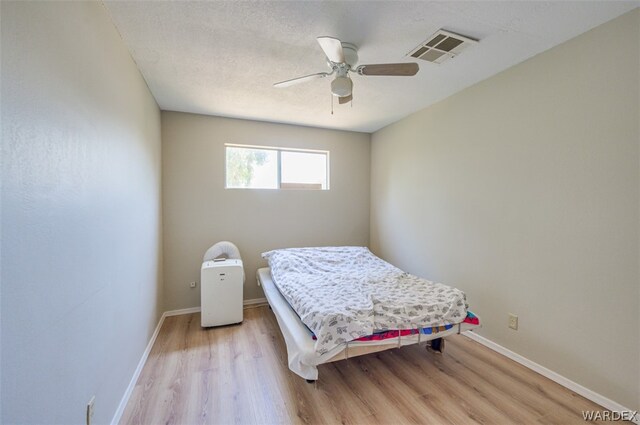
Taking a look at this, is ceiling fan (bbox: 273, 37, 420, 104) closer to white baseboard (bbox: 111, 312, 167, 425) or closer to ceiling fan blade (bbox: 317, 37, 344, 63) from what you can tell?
ceiling fan blade (bbox: 317, 37, 344, 63)

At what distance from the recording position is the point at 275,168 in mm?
3883

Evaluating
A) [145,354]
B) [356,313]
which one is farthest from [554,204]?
[145,354]

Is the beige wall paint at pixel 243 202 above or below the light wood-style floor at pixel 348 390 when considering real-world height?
above

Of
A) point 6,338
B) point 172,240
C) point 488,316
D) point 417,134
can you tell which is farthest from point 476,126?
point 172,240

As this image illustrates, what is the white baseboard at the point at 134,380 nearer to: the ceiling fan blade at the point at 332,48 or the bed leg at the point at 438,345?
the bed leg at the point at 438,345

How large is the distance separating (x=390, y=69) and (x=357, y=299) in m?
1.77

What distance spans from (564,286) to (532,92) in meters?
1.56

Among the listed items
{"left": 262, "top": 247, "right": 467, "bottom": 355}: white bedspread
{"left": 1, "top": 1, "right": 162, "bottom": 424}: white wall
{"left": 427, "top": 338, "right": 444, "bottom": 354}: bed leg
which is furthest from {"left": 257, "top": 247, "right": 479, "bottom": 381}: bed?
{"left": 1, "top": 1, "right": 162, "bottom": 424}: white wall

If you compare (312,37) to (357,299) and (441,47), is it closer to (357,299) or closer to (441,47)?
(441,47)

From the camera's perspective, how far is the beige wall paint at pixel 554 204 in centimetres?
170

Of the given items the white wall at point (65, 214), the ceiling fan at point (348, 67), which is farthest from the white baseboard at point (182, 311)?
the ceiling fan at point (348, 67)

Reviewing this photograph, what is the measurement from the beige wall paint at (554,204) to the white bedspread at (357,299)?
58cm

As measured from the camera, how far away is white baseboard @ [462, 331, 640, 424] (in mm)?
1722

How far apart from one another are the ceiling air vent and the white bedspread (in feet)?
6.46
